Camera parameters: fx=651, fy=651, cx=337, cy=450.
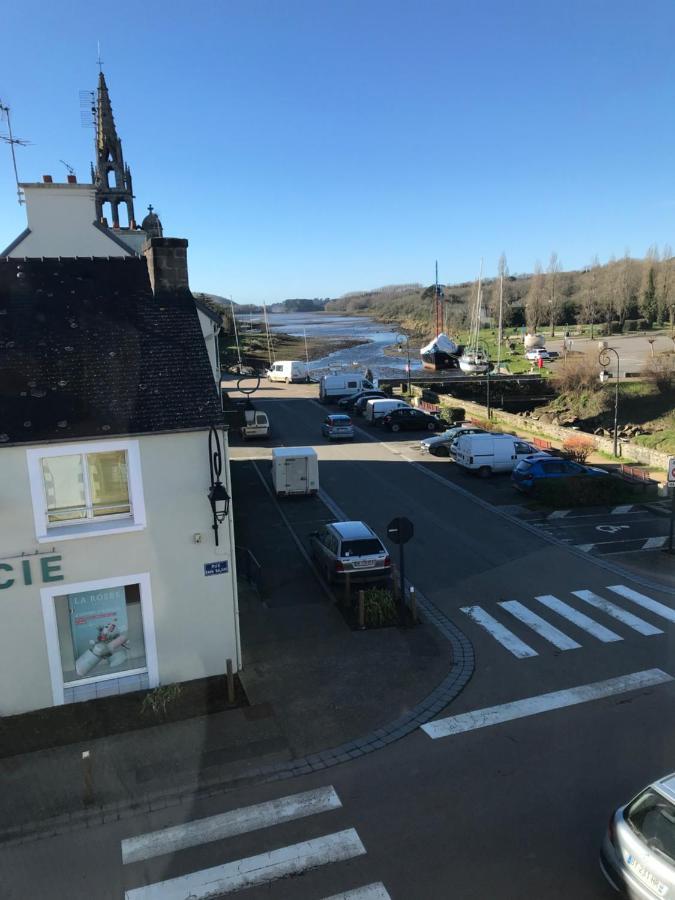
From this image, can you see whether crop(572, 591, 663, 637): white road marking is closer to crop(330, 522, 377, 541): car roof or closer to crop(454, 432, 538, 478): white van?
crop(330, 522, 377, 541): car roof

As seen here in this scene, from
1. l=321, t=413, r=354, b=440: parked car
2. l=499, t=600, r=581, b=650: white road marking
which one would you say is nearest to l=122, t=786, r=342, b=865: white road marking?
l=499, t=600, r=581, b=650: white road marking

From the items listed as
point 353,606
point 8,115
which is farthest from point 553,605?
point 8,115

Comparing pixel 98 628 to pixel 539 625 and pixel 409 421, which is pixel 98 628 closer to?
pixel 539 625

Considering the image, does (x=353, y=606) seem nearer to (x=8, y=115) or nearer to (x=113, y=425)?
(x=113, y=425)

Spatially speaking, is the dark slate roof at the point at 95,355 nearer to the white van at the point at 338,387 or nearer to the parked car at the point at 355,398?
the parked car at the point at 355,398

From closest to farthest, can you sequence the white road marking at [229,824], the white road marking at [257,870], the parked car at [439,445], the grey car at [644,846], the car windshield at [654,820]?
the grey car at [644,846], the car windshield at [654,820], the white road marking at [257,870], the white road marking at [229,824], the parked car at [439,445]

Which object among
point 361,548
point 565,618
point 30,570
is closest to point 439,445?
point 361,548

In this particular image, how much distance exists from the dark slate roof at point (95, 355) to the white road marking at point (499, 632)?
7049mm

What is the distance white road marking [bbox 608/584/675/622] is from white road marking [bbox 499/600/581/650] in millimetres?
2438

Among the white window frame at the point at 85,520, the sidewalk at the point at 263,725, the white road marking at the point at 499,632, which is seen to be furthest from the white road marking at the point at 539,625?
the white window frame at the point at 85,520

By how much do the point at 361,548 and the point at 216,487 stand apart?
5433 mm

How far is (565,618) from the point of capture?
44.7 ft

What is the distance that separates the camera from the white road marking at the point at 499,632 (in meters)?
12.2

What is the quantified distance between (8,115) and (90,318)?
9216 millimetres
